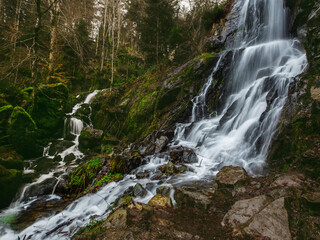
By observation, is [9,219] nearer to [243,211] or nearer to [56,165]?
[56,165]

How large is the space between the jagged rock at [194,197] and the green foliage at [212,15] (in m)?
14.9

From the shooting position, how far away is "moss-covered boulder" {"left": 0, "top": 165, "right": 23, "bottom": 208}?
557 centimetres

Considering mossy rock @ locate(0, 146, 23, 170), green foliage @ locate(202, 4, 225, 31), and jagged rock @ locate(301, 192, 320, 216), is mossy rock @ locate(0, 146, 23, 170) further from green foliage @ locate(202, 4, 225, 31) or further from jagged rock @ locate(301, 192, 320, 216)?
green foliage @ locate(202, 4, 225, 31)

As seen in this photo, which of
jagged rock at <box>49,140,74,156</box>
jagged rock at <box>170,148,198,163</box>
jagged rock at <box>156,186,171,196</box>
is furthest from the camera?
jagged rock at <box>49,140,74,156</box>

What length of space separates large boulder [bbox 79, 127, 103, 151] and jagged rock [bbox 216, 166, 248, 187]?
7933mm

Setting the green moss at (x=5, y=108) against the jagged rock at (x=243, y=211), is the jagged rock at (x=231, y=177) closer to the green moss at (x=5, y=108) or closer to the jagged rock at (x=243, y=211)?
the jagged rock at (x=243, y=211)

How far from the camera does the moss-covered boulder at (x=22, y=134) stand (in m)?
7.79

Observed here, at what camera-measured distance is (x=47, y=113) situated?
10500 millimetres

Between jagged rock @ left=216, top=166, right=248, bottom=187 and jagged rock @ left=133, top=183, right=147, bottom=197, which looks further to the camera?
jagged rock @ left=133, top=183, right=147, bottom=197

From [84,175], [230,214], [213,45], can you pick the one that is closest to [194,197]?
[230,214]

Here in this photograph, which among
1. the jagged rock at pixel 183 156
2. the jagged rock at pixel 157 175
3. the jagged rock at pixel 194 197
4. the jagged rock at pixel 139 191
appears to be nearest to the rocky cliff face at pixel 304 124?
the jagged rock at pixel 194 197

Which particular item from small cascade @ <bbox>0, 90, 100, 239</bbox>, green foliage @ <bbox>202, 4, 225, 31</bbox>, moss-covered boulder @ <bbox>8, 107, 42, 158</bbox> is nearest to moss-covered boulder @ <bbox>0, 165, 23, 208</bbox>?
small cascade @ <bbox>0, 90, 100, 239</bbox>

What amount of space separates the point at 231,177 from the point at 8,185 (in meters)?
6.95

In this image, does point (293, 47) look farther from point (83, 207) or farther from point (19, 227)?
point (19, 227)
